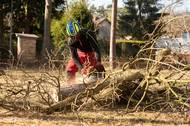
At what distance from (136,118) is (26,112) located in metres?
1.83

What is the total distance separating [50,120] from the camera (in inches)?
292

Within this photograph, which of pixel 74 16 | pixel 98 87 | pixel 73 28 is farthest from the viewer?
pixel 74 16

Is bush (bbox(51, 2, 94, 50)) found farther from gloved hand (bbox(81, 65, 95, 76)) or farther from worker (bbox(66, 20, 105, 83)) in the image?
gloved hand (bbox(81, 65, 95, 76))

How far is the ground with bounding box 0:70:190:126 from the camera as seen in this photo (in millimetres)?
7215

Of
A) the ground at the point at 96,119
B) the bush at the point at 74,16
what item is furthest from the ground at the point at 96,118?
the bush at the point at 74,16

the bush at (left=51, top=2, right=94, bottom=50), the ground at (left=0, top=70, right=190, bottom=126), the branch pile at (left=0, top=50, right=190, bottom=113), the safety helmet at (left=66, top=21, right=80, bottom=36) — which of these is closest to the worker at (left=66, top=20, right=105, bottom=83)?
the safety helmet at (left=66, top=21, right=80, bottom=36)

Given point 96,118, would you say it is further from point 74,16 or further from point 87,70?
point 74,16

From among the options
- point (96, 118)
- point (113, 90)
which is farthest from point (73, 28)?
point (96, 118)

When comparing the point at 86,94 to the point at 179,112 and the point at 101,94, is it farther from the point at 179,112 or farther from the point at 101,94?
the point at 179,112

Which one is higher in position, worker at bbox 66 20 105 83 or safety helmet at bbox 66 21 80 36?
safety helmet at bbox 66 21 80 36

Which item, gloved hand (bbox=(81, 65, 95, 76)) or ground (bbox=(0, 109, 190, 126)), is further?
gloved hand (bbox=(81, 65, 95, 76))

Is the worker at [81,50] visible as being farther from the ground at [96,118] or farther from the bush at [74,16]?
the bush at [74,16]

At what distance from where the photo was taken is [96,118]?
768 centimetres

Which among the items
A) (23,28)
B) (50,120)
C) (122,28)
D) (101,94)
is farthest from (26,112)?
(122,28)
